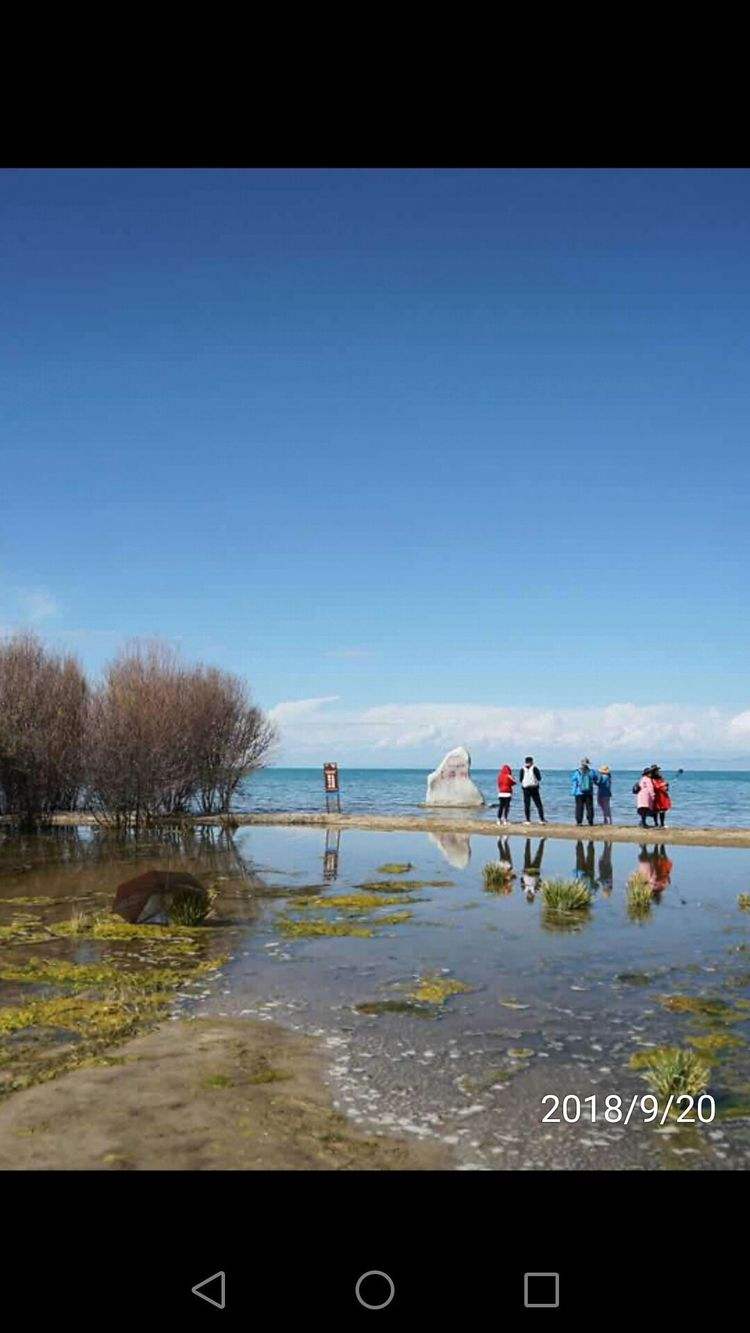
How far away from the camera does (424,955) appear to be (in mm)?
14016

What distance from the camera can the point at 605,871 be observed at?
24109 mm

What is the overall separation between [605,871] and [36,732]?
27.5 m

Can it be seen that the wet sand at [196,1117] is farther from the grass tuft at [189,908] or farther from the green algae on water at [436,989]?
the grass tuft at [189,908]

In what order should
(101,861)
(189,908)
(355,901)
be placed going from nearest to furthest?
1. (189,908)
2. (355,901)
3. (101,861)

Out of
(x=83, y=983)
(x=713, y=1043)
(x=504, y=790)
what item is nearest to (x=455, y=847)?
(x=504, y=790)

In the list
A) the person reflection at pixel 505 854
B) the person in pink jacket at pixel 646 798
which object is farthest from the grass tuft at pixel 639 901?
the person in pink jacket at pixel 646 798

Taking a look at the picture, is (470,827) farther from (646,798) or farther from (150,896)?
(150,896)

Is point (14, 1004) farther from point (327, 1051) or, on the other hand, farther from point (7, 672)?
point (7, 672)

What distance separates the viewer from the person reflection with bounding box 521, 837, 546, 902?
2079 centimetres

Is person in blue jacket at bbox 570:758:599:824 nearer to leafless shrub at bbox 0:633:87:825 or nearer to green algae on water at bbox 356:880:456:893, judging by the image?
green algae on water at bbox 356:880:456:893
